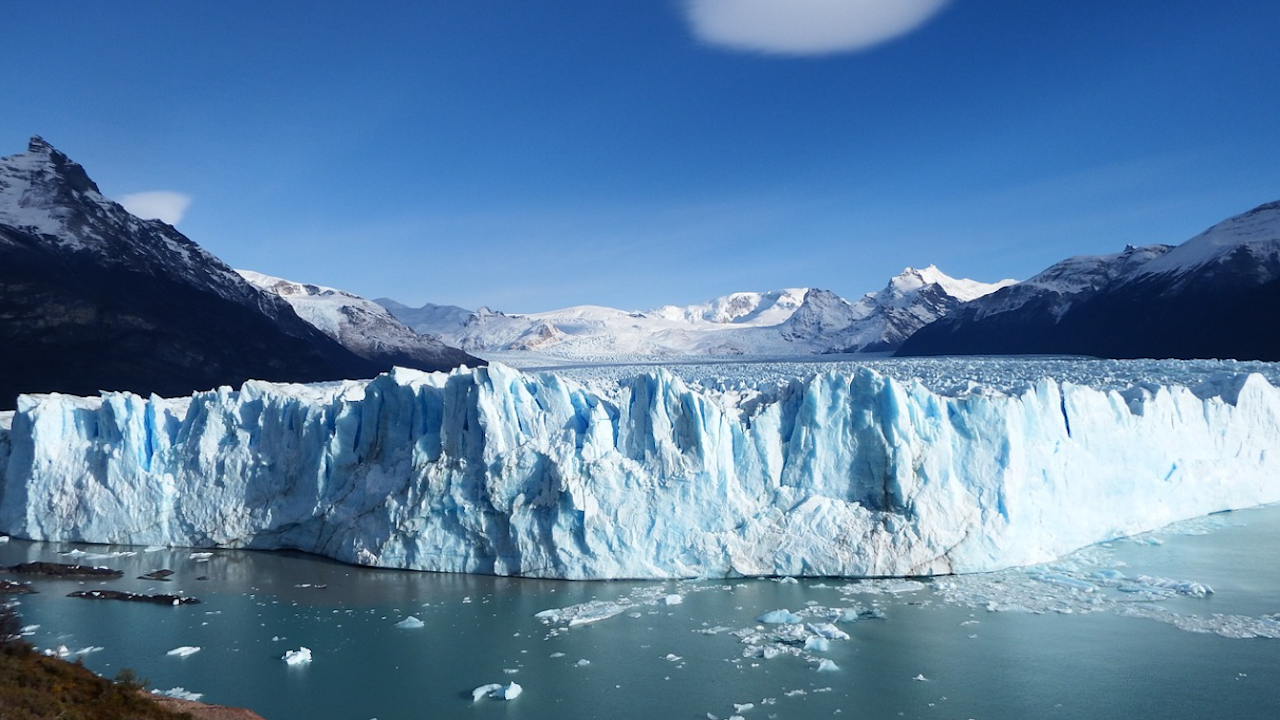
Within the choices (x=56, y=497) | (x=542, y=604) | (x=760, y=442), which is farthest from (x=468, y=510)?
(x=56, y=497)

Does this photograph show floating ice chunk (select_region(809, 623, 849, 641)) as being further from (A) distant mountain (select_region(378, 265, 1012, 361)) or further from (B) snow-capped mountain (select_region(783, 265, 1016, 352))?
(B) snow-capped mountain (select_region(783, 265, 1016, 352))

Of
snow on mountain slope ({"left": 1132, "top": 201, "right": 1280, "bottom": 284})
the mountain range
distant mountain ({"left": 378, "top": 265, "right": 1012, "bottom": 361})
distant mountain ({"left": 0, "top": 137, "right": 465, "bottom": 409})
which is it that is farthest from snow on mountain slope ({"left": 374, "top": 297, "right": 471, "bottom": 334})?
snow on mountain slope ({"left": 1132, "top": 201, "right": 1280, "bottom": 284})

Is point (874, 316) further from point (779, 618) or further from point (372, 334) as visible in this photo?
point (779, 618)

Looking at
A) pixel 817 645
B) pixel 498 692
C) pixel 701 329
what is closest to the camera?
pixel 498 692

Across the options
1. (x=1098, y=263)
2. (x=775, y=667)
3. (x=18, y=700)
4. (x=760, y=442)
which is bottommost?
(x=775, y=667)

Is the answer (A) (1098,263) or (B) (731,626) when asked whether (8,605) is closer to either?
(B) (731,626)

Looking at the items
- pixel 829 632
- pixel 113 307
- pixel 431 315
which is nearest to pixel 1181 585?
pixel 829 632
